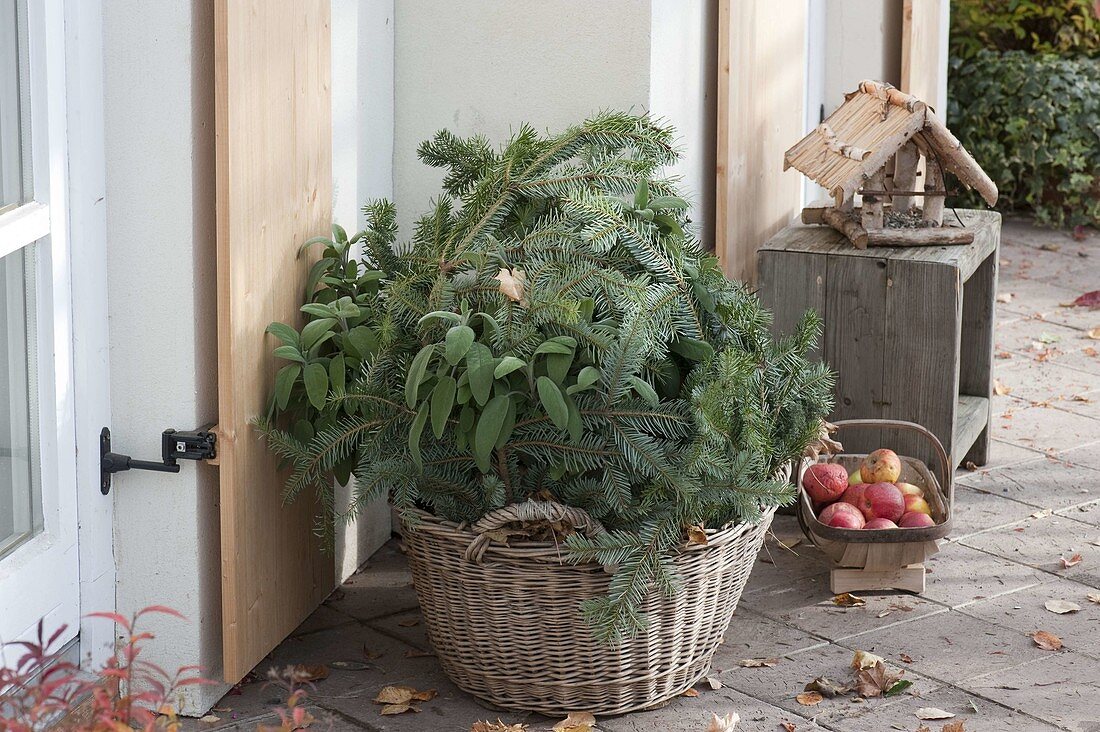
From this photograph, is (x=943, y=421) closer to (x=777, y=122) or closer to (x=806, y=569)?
(x=806, y=569)

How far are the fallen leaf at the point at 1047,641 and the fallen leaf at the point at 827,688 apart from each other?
0.56 m

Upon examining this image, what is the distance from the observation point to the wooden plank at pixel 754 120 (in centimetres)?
371

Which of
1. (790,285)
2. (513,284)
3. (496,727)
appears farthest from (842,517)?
(513,284)

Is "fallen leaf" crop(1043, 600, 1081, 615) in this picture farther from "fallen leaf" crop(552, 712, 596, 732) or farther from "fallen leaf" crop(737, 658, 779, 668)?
"fallen leaf" crop(552, 712, 596, 732)

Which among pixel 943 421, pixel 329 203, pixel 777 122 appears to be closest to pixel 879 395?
pixel 943 421

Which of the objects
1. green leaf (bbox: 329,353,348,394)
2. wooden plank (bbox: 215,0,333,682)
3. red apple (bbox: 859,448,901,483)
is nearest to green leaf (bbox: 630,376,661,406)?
green leaf (bbox: 329,353,348,394)

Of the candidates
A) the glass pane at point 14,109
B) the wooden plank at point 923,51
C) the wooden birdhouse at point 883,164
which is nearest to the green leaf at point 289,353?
the glass pane at point 14,109

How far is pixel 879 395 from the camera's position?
3.77 metres

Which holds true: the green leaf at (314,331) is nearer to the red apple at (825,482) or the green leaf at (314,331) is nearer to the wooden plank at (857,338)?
the red apple at (825,482)

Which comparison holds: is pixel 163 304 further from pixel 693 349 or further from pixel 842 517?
pixel 842 517

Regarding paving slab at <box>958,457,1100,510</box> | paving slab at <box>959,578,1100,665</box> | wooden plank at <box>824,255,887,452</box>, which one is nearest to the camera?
paving slab at <box>959,578,1100,665</box>

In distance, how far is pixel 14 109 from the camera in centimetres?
240

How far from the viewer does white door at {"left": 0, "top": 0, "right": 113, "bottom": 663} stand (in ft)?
7.89

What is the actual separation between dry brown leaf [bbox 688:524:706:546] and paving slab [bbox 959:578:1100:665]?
1.08m
